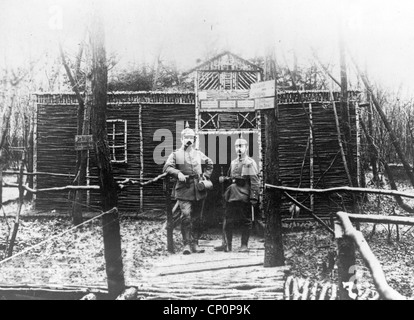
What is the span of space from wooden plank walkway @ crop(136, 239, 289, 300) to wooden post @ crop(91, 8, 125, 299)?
0.33 meters

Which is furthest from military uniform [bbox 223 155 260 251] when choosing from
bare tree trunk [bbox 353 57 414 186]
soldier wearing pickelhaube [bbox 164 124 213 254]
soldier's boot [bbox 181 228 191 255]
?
bare tree trunk [bbox 353 57 414 186]

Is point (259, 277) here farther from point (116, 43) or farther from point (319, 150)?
point (116, 43)

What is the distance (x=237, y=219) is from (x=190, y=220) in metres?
0.65

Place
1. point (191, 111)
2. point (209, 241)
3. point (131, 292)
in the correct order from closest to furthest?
point (131, 292) → point (209, 241) → point (191, 111)

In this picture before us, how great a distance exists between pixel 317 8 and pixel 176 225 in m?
3.26

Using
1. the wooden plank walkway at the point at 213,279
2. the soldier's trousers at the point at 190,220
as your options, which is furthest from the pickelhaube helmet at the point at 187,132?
the wooden plank walkway at the point at 213,279

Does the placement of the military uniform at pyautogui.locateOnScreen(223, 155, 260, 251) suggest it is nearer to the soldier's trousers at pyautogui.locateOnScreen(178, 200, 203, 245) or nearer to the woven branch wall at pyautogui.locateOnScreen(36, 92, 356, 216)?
the soldier's trousers at pyautogui.locateOnScreen(178, 200, 203, 245)

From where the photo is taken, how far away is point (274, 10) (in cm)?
427

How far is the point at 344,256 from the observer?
137 inches

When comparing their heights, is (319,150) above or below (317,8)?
below

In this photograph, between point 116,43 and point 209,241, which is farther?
point 209,241

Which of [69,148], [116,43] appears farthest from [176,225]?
[116,43]

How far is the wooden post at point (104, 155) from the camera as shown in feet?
12.9

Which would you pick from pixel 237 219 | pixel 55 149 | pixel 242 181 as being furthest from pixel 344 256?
pixel 55 149
